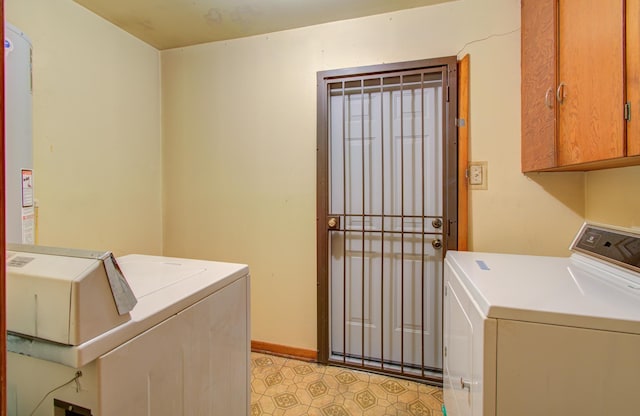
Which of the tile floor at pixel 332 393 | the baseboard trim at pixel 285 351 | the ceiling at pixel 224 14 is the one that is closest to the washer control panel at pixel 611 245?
the tile floor at pixel 332 393

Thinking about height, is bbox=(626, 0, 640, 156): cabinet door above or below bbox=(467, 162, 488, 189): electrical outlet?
above

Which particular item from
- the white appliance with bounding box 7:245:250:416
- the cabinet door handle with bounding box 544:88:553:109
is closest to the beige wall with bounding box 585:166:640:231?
the cabinet door handle with bounding box 544:88:553:109

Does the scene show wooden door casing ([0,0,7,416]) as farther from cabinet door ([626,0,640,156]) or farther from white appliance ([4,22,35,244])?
cabinet door ([626,0,640,156])

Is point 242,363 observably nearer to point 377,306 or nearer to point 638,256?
point 377,306

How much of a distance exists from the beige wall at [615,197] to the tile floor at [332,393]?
1.35 metres

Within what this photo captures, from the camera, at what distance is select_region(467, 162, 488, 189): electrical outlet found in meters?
1.75

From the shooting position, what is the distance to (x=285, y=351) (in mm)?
2152

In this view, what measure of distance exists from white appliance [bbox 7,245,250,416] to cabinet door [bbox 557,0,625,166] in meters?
1.49

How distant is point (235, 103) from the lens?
2.24m

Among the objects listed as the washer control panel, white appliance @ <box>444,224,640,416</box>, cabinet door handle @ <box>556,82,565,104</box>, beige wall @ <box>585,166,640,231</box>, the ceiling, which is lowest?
white appliance @ <box>444,224,640,416</box>

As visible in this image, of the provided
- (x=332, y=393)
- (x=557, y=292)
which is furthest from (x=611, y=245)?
(x=332, y=393)

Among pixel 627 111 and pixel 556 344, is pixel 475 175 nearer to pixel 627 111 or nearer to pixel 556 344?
pixel 627 111

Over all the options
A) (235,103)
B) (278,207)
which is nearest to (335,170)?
(278,207)

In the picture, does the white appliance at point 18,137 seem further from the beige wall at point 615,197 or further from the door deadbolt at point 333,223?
the beige wall at point 615,197
